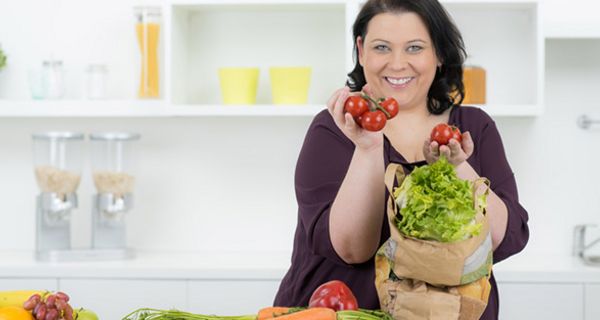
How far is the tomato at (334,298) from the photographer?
157cm

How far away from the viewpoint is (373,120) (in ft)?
5.15

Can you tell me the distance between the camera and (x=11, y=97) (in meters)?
3.63

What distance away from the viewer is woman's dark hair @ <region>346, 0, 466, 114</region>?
1.89m

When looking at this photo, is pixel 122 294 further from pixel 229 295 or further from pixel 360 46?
pixel 360 46

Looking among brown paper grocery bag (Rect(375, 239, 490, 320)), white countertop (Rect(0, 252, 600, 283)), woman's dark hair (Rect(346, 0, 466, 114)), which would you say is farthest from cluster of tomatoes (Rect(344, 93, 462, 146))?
white countertop (Rect(0, 252, 600, 283))

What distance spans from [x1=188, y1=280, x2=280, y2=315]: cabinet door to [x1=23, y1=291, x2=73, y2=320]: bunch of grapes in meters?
1.49

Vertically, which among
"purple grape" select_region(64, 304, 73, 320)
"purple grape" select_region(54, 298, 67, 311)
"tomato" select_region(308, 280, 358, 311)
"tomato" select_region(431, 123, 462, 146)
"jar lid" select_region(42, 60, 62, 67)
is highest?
"jar lid" select_region(42, 60, 62, 67)

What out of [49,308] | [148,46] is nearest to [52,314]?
[49,308]

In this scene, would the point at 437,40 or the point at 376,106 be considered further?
the point at 437,40

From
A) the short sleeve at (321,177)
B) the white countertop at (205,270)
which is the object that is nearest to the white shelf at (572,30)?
the white countertop at (205,270)

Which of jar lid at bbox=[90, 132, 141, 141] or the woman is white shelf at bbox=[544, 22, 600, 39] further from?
jar lid at bbox=[90, 132, 141, 141]

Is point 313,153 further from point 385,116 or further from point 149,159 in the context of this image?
point 149,159

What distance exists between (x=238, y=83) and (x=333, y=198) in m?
1.60

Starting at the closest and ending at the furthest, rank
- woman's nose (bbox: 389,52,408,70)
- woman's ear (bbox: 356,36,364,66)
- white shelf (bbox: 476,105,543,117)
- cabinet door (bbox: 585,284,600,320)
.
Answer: woman's nose (bbox: 389,52,408,70) < woman's ear (bbox: 356,36,364,66) < cabinet door (bbox: 585,284,600,320) < white shelf (bbox: 476,105,543,117)
